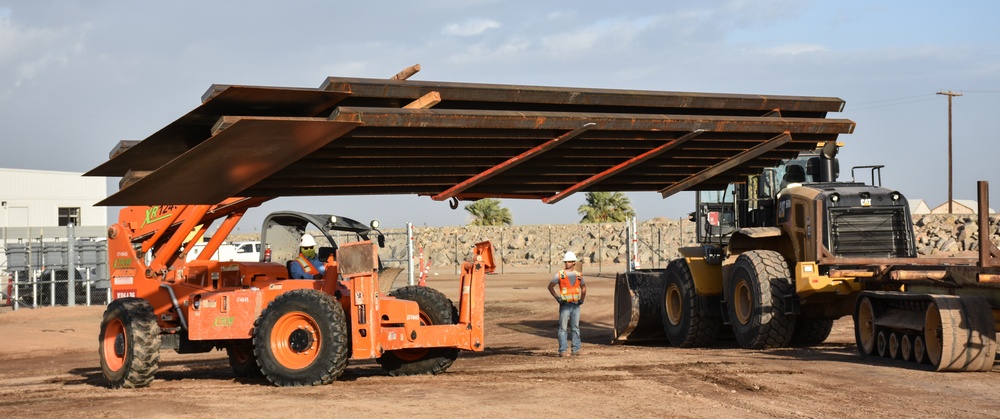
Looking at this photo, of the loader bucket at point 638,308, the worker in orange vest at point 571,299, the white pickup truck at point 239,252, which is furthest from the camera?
the white pickup truck at point 239,252

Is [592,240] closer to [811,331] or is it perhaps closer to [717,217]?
[717,217]

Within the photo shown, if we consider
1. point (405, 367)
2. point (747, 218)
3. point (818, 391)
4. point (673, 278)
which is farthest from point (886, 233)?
point (405, 367)

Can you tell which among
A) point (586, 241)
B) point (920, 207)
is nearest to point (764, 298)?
point (586, 241)

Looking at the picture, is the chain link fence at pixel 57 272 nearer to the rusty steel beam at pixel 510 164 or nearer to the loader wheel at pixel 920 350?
the rusty steel beam at pixel 510 164

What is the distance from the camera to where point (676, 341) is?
18.2 meters

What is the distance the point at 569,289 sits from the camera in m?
16.3

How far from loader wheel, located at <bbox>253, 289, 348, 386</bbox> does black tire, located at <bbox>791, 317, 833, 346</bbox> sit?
8.49 metres

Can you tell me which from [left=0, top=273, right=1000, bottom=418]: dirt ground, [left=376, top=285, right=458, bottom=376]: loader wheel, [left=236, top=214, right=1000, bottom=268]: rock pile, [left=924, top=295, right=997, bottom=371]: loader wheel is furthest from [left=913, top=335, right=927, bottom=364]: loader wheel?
[left=236, top=214, right=1000, bottom=268]: rock pile

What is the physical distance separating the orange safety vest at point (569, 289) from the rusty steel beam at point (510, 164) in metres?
3.76

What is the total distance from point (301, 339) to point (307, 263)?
164 centimetres

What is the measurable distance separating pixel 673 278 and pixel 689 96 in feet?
24.0

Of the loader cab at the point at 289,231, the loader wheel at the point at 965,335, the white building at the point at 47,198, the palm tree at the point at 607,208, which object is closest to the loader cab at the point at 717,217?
the loader wheel at the point at 965,335

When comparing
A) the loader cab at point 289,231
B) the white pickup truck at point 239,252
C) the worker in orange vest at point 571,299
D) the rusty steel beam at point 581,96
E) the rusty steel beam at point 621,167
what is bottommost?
the worker in orange vest at point 571,299

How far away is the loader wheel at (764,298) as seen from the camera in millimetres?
15773
